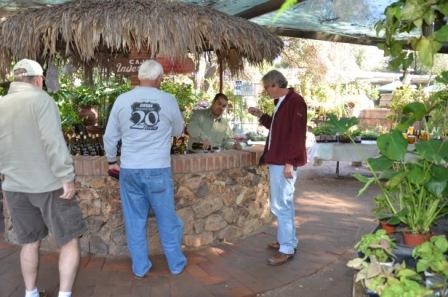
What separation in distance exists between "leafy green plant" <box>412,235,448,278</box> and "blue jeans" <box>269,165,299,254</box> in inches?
80.0

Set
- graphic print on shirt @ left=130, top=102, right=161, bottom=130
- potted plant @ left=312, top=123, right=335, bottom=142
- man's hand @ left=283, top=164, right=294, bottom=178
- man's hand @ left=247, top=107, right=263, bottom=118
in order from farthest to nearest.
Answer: potted plant @ left=312, top=123, right=335, bottom=142
man's hand @ left=247, top=107, right=263, bottom=118
man's hand @ left=283, top=164, right=294, bottom=178
graphic print on shirt @ left=130, top=102, right=161, bottom=130

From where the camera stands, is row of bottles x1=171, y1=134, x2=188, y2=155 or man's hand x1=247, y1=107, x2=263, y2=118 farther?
row of bottles x1=171, y1=134, x2=188, y2=155

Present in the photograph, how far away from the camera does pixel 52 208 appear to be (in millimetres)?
3012

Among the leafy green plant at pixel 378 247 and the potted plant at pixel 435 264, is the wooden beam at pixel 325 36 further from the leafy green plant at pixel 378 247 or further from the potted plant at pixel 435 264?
the potted plant at pixel 435 264

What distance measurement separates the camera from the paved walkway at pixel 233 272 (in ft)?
11.8

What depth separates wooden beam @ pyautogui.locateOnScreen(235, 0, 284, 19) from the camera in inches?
201

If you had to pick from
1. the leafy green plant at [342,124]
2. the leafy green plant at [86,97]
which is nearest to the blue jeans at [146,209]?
the leafy green plant at [342,124]

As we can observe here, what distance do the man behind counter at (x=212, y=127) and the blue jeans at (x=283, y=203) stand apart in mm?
1269

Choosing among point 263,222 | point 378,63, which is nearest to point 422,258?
point 263,222

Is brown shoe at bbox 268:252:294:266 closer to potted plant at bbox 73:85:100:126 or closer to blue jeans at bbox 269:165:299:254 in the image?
blue jeans at bbox 269:165:299:254

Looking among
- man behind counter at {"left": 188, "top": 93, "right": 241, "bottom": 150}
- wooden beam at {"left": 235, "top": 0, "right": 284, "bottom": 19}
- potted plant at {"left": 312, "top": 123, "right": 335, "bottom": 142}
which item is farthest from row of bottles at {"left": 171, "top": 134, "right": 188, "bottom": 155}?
potted plant at {"left": 312, "top": 123, "right": 335, "bottom": 142}

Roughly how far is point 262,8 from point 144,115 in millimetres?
2445

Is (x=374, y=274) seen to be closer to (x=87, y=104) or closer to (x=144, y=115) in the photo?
(x=144, y=115)

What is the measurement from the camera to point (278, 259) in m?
4.10
